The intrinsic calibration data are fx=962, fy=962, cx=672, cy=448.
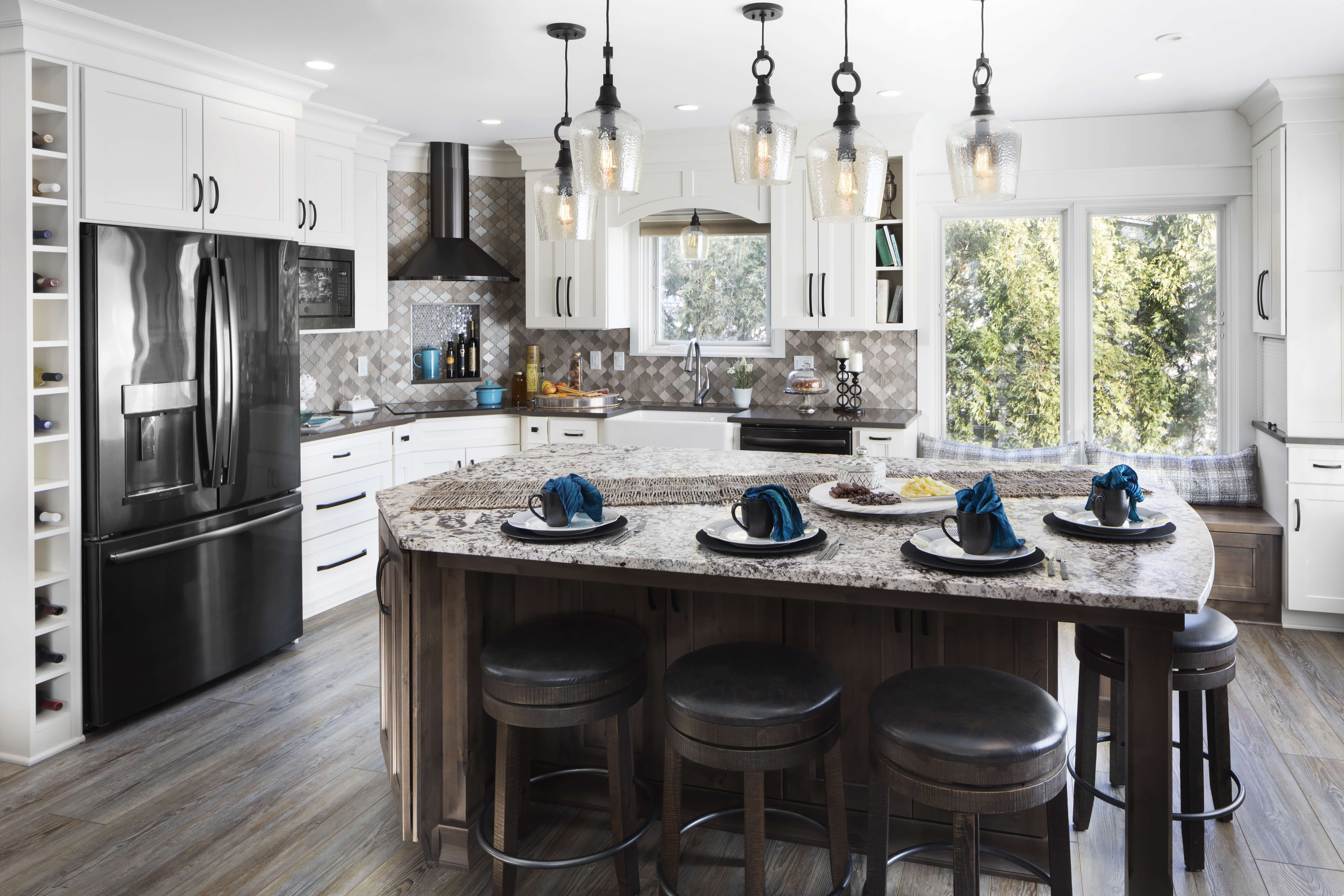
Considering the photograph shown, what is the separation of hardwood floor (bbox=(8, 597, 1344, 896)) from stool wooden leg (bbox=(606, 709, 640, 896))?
11 cm

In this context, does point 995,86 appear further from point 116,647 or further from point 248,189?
point 116,647

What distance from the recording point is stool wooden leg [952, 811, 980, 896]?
1829 mm

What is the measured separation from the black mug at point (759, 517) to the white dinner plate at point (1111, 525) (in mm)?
727

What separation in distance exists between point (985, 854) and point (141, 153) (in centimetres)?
356

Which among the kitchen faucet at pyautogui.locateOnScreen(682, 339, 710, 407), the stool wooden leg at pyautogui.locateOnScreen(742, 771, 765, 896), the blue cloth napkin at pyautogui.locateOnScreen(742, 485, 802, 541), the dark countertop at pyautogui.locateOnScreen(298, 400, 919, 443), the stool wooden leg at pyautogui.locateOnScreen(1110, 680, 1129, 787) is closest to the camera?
the stool wooden leg at pyautogui.locateOnScreen(742, 771, 765, 896)

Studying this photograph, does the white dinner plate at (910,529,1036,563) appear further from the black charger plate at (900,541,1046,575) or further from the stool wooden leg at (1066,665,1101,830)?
the stool wooden leg at (1066,665,1101,830)

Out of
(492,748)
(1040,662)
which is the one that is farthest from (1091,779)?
(492,748)

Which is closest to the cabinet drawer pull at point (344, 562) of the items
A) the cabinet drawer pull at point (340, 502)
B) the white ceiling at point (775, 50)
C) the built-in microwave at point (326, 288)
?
the cabinet drawer pull at point (340, 502)

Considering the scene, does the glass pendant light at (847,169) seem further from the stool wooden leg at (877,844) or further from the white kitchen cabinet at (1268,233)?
the white kitchen cabinet at (1268,233)

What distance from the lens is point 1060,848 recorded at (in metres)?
2.02

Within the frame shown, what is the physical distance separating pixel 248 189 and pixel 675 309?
2.71m

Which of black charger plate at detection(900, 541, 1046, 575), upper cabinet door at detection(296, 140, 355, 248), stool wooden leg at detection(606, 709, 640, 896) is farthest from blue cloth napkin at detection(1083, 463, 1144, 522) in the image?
upper cabinet door at detection(296, 140, 355, 248)

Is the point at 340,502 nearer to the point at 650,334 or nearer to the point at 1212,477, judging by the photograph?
the point at 650,334

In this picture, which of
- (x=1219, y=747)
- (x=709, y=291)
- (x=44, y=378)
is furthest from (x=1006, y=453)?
(x=44, y=378)
